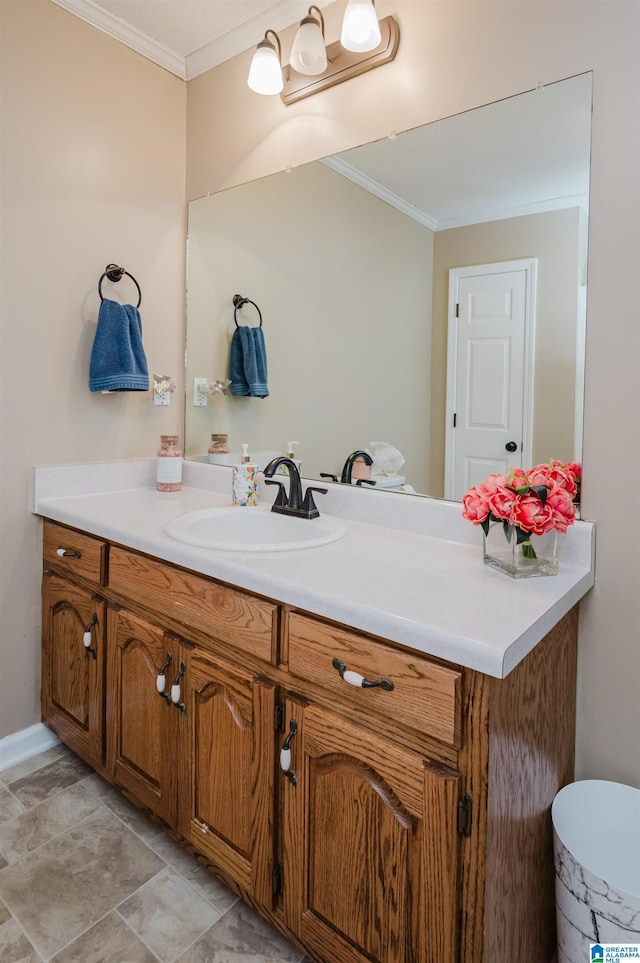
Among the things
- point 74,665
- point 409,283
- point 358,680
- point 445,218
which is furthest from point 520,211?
point 74,665

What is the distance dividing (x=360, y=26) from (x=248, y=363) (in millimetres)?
1021

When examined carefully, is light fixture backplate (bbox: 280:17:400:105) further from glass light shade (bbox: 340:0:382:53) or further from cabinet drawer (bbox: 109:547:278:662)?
cabinet drawer (bbox: 109:547:278:662)

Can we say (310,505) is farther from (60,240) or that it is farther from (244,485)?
(60,240)

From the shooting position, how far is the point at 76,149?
74.0 inches

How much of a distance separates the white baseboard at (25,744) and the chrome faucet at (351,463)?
136cm

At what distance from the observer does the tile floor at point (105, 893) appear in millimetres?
1243

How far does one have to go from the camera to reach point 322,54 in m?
1.60

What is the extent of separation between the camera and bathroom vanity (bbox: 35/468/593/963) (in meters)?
0.89

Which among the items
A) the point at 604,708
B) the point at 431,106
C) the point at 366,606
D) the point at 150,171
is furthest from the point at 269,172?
the point at 604,708

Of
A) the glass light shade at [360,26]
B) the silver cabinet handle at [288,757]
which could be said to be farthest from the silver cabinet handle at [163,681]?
the glass light shade at [360,26]

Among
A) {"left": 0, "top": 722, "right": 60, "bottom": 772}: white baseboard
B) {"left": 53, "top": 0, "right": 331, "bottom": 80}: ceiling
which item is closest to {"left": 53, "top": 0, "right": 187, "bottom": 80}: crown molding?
{"left": 53, "top": 0, "right": 331, "bottom": 80}: ceiling

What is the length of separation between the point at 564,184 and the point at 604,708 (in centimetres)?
120

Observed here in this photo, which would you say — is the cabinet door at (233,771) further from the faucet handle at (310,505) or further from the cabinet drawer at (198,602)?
the faucet handle at (310,505)

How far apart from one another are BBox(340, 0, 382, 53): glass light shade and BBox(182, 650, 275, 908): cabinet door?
63.7 inches
